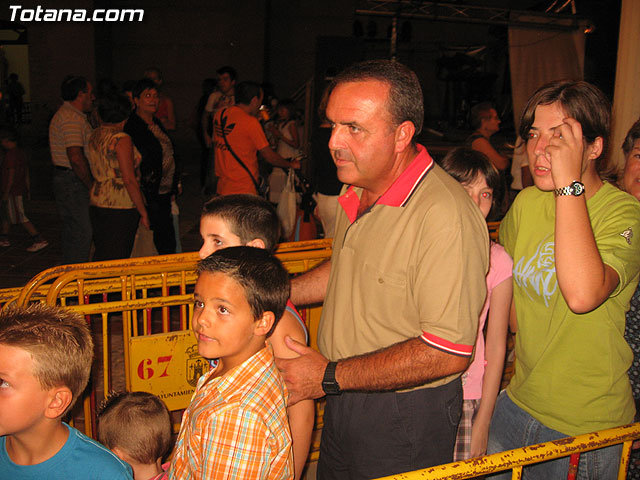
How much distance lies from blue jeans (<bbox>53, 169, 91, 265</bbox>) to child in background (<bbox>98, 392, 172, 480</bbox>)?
3.72m

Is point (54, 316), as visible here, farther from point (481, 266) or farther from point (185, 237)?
point (185, 237)

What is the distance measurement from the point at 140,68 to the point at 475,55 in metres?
12.8

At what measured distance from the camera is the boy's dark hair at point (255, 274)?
184cm

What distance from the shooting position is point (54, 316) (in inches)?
80.4

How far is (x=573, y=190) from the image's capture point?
1770mm

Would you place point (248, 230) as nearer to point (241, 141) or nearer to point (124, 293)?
point (124, 293)

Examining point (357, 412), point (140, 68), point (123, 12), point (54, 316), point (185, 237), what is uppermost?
point (123, 12)

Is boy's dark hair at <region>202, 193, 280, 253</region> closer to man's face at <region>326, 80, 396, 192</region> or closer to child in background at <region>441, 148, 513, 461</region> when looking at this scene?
man's face at <region>326, 80, 396, 192</region>

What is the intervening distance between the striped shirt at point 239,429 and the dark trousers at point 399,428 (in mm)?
323

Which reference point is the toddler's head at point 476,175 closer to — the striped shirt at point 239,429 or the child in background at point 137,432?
the striped shirt at point 239,429

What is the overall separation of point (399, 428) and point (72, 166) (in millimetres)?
4965

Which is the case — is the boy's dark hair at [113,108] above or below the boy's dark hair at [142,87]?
below

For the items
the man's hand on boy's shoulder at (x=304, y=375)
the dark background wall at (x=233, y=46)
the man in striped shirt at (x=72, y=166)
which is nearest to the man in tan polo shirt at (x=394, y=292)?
the man's hand on boy's shoulder at (x=304, y=375)

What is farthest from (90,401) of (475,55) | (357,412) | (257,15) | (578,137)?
(475,55)
